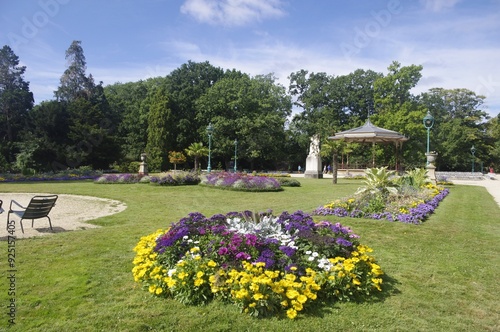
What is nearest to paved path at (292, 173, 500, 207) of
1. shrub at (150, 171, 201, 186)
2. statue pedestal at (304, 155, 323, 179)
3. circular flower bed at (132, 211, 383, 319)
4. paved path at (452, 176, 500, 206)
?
paved path at (452, 176, 500, 206)

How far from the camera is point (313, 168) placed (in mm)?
29328

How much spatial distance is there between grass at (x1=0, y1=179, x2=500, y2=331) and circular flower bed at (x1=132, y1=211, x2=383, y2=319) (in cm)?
16

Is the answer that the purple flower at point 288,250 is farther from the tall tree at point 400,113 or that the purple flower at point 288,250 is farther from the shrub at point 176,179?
the tall tree at point 400,113

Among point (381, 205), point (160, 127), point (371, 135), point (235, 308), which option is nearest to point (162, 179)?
point (381, 205)

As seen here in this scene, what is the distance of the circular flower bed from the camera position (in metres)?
3.39

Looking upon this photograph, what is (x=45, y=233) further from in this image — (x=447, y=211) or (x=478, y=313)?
(x=447, y=211)

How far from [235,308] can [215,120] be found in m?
36.6

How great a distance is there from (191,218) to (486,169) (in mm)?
62174

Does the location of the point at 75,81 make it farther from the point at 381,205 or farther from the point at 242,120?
the point at 381,205

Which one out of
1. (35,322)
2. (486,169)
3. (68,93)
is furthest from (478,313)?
(486,169)

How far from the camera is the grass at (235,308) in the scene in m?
3.22

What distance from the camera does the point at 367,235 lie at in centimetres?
663

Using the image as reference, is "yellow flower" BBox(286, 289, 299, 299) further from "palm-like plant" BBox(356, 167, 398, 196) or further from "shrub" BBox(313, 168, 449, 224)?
"palm-like plant" BBox(356, 167, 398, 196)

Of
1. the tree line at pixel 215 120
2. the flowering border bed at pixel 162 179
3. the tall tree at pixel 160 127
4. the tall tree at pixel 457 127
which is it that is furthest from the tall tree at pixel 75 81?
the tall tree at pixel 457 127
